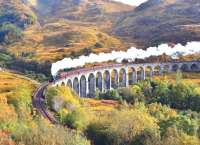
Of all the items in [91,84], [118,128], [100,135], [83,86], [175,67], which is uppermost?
[175,67]

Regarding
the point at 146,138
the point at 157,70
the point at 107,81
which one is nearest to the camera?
the point at 146,138

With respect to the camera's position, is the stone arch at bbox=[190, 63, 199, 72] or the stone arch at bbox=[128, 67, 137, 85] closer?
the stone arch at bbox=[128, 67, 137, 85]

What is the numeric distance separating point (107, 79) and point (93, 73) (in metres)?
8.68

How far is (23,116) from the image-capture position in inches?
2618

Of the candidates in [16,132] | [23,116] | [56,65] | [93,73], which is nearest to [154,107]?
[23,116]

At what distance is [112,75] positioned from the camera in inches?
6063

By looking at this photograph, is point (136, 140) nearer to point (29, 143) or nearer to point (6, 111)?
point (29, 143)

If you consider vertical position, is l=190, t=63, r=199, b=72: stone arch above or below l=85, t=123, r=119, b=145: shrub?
above

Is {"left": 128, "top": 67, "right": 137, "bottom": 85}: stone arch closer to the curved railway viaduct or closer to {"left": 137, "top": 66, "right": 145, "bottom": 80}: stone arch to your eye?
the curved railway viaduct

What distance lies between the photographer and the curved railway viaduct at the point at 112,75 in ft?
409

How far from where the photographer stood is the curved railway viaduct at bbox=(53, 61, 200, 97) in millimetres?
124562

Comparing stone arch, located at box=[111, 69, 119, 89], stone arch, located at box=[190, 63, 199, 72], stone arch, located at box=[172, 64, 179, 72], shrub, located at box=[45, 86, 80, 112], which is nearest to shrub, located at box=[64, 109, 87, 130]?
shrub, located at box=[45, 86, 80, 112]

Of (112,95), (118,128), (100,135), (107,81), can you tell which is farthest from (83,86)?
(118,128)

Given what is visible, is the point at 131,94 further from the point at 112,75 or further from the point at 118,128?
the point at 118,128
